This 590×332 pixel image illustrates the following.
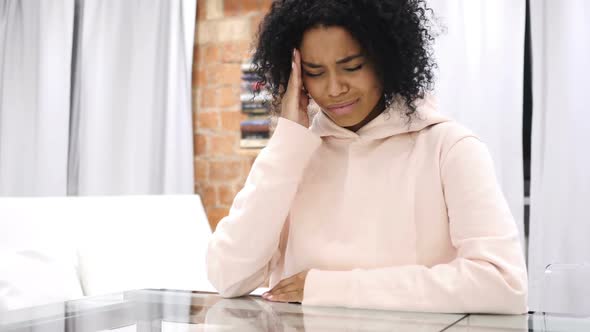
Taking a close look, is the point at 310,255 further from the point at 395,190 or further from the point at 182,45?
the point at 182,45

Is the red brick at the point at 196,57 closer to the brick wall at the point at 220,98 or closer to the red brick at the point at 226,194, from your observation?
the brick wall at the point at 220,98

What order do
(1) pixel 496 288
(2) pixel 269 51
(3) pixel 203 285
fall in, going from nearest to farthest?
1. (1) pixel 496 288
2. (2) pixel 269 51
3. (3) pixel 203 285

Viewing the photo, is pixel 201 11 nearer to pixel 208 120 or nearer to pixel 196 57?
pixel 196 57

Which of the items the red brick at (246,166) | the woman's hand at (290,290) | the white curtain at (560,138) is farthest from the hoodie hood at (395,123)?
the red brick at (246,166)

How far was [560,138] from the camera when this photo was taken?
9.33 ft

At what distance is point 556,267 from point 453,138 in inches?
42.1

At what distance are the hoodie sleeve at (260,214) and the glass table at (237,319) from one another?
23cm

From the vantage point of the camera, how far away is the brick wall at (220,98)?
3.68 m

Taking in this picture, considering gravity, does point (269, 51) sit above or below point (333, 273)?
above

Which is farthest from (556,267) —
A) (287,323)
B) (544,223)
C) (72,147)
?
(72,147)

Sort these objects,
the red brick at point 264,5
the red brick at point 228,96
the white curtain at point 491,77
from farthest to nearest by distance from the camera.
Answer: the red brick at point 228,96, the red brick at point 264,5, the white curtain at point 491,77

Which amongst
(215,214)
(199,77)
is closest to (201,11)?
(199,77)

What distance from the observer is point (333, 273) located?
1.17 meters

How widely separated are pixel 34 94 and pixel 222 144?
1.14 m
